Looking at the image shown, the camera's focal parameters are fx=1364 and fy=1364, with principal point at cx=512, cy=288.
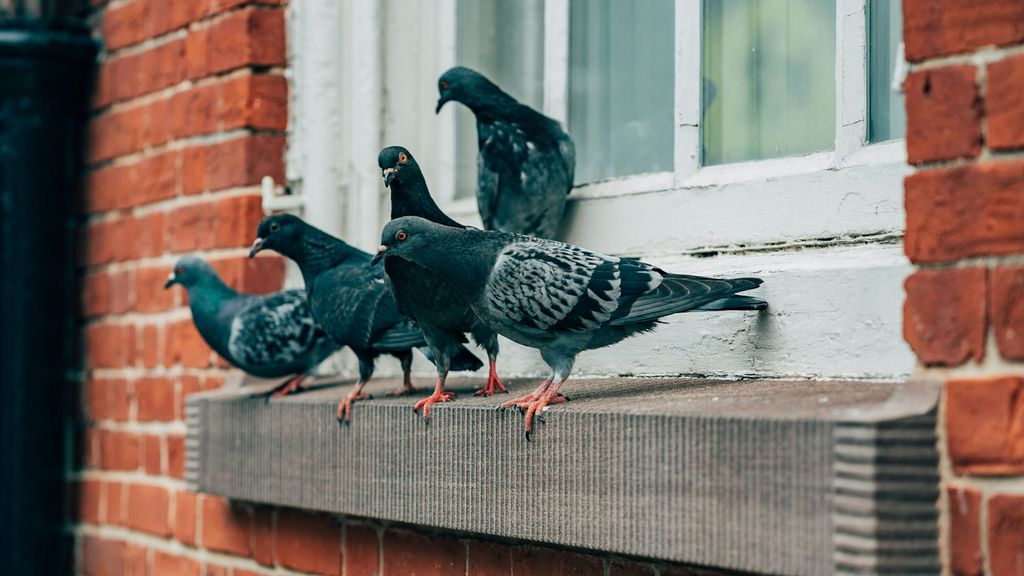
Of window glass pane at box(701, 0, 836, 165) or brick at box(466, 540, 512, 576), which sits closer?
window glass pane at box(701, 0, 836, 165)

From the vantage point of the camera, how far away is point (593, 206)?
290 cm

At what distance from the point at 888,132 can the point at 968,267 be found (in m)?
0.57

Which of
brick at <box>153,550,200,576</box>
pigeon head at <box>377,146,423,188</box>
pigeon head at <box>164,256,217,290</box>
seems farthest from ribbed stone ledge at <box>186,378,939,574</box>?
brick at <box>153,550,200,576</box>

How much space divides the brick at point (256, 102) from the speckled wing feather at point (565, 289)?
136 cm

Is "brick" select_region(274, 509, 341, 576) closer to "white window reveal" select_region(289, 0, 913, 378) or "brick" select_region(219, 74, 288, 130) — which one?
"white window reveal" select_region(289, 0, 913, 378)

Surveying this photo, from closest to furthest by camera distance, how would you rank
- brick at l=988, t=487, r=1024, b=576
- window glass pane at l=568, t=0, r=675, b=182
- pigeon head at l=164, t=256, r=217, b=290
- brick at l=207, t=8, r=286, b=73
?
brick at l=988, t=487, r=1024, b=576, window glass pane at l=568, t=0, r=675, b=182, pigeon head at l=164, t=256, r=217, b=290, brick at l=207, t=8, r=286, b=73

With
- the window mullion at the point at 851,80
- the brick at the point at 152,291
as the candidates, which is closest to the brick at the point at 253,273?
the brick at the point at 152,291

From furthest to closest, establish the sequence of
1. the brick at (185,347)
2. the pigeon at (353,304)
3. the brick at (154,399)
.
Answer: the brick at (154,399) → the brick at (185,347) → the pigeon at (353,304)

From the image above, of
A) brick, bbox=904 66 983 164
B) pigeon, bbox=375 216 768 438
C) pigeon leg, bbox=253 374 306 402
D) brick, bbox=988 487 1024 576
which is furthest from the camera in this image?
pigeon leg, bbox=253 374 306 402

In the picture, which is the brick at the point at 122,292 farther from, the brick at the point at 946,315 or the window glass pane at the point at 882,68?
the brick at the point at 946,315

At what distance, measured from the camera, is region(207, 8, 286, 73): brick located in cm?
351

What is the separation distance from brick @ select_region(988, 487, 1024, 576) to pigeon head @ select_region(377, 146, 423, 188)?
130 centimetres

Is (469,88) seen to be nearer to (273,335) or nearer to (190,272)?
(273,335)

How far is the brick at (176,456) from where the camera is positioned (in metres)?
3.71
